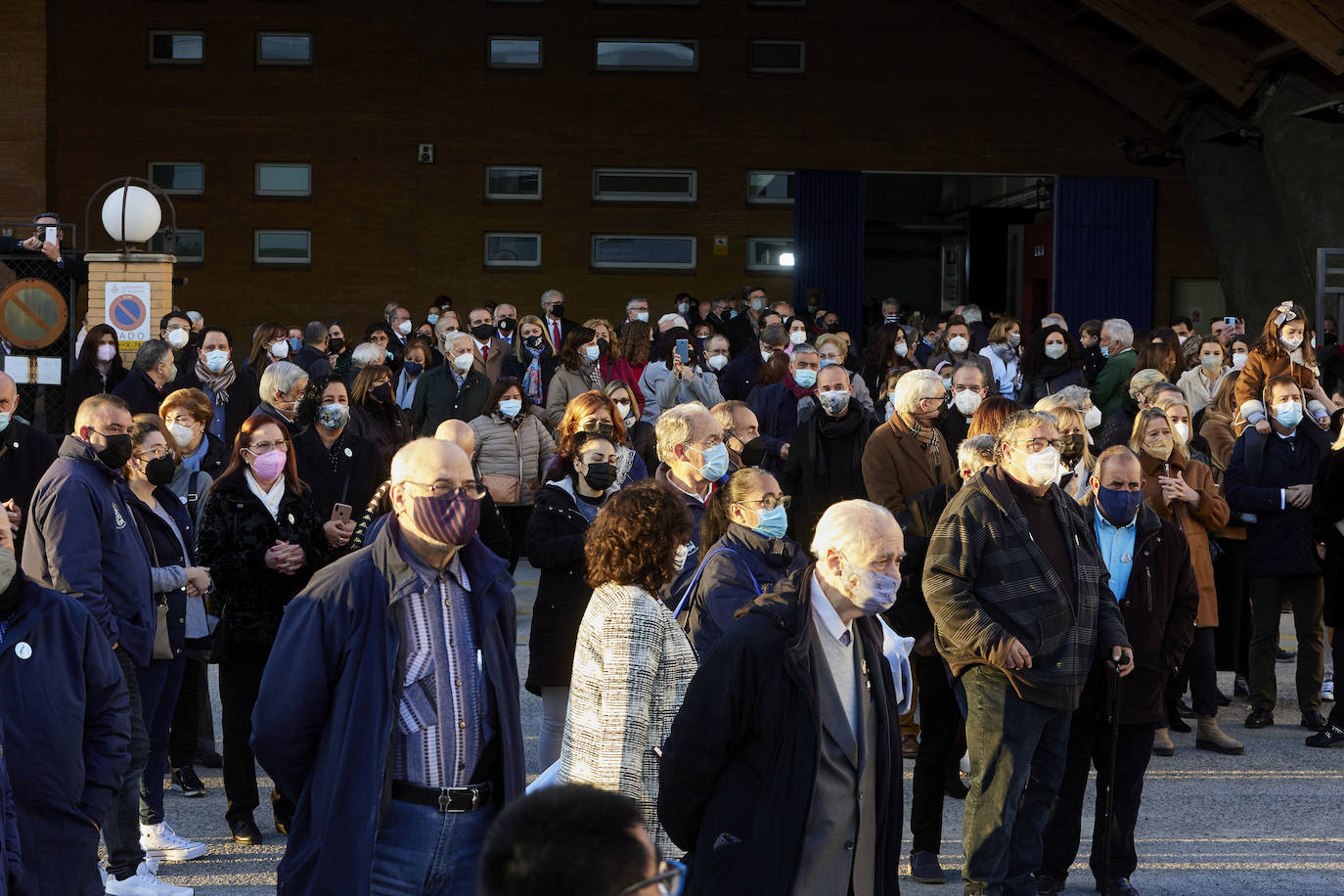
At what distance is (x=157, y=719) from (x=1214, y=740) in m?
5.83

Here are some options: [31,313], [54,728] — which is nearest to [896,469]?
[54,728]

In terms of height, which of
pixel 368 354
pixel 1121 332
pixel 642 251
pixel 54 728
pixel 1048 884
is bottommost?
pixel 1048 884

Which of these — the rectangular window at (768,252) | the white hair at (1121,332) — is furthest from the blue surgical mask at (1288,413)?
the rectangular window at (768,252)

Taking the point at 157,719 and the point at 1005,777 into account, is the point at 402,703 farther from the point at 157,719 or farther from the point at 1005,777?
the point at 157,719

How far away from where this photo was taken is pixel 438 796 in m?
4.32

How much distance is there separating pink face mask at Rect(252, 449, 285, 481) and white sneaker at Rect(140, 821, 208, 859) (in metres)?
1.61

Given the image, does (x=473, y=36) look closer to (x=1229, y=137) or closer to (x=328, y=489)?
(x=1229, y=137)

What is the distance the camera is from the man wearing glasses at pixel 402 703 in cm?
418

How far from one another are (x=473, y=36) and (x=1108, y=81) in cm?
1138

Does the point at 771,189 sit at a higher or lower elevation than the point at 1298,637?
higher

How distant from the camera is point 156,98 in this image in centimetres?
2809

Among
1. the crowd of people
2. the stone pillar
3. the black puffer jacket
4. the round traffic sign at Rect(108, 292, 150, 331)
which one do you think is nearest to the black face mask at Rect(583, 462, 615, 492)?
the crowd of people

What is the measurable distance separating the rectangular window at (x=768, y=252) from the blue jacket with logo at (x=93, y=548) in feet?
75.4

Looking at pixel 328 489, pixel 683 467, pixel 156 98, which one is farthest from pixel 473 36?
pixel 683 467
